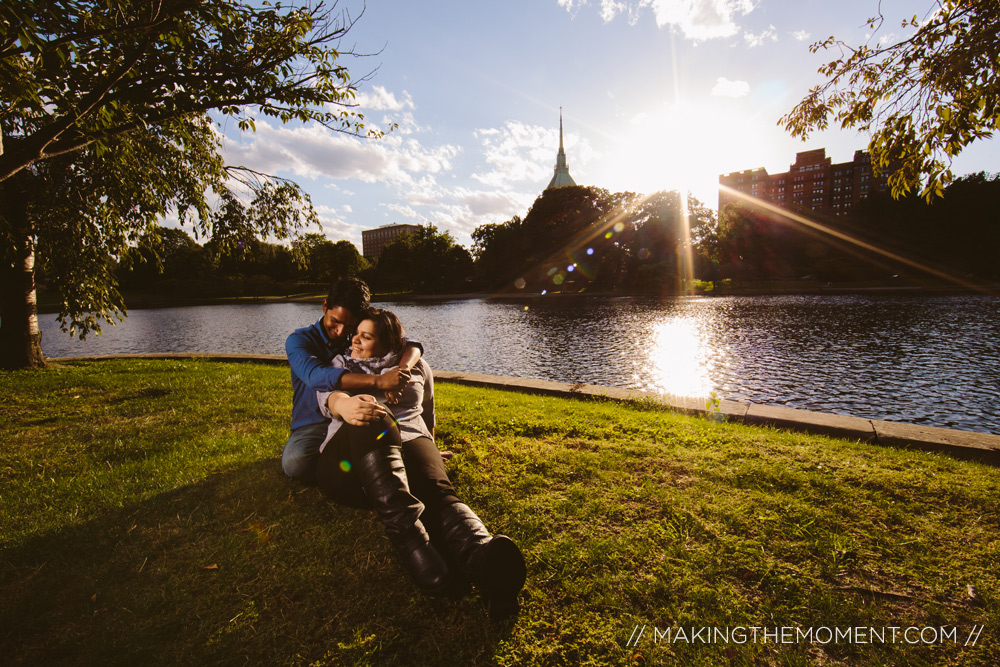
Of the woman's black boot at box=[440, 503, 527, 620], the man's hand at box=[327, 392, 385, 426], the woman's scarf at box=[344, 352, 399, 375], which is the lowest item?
the woman's black boot at box=[440, 503, 527, 620]

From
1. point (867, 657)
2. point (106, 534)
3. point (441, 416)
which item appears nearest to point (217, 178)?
point (441, 416)

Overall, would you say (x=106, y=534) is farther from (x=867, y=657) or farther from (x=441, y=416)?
(x=867, y=657)

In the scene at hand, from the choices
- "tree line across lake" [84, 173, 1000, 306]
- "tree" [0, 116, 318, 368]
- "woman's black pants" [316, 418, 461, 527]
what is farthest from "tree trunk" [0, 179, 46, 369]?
"tree line across lake" [84, 173, 1000, 306]

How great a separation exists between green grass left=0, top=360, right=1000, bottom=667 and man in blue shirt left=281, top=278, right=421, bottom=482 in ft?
1.21

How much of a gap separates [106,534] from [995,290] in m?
49.2

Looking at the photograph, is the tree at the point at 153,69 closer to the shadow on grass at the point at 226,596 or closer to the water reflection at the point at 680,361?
the shadow on grass at the point at 226,596

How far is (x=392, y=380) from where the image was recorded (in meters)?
2.76

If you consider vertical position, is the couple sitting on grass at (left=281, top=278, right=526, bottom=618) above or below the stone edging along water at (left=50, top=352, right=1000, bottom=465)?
above

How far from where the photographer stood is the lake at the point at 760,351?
8148mm

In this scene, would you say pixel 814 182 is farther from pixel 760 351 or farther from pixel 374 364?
pixel 374 364

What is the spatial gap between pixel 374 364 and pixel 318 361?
25.1 inches

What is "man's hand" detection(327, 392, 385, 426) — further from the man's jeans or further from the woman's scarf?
the man's jeans

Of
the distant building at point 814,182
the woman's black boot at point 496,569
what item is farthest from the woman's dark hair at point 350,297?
the distant building at point 814,182

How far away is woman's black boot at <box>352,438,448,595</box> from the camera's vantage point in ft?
7.53
